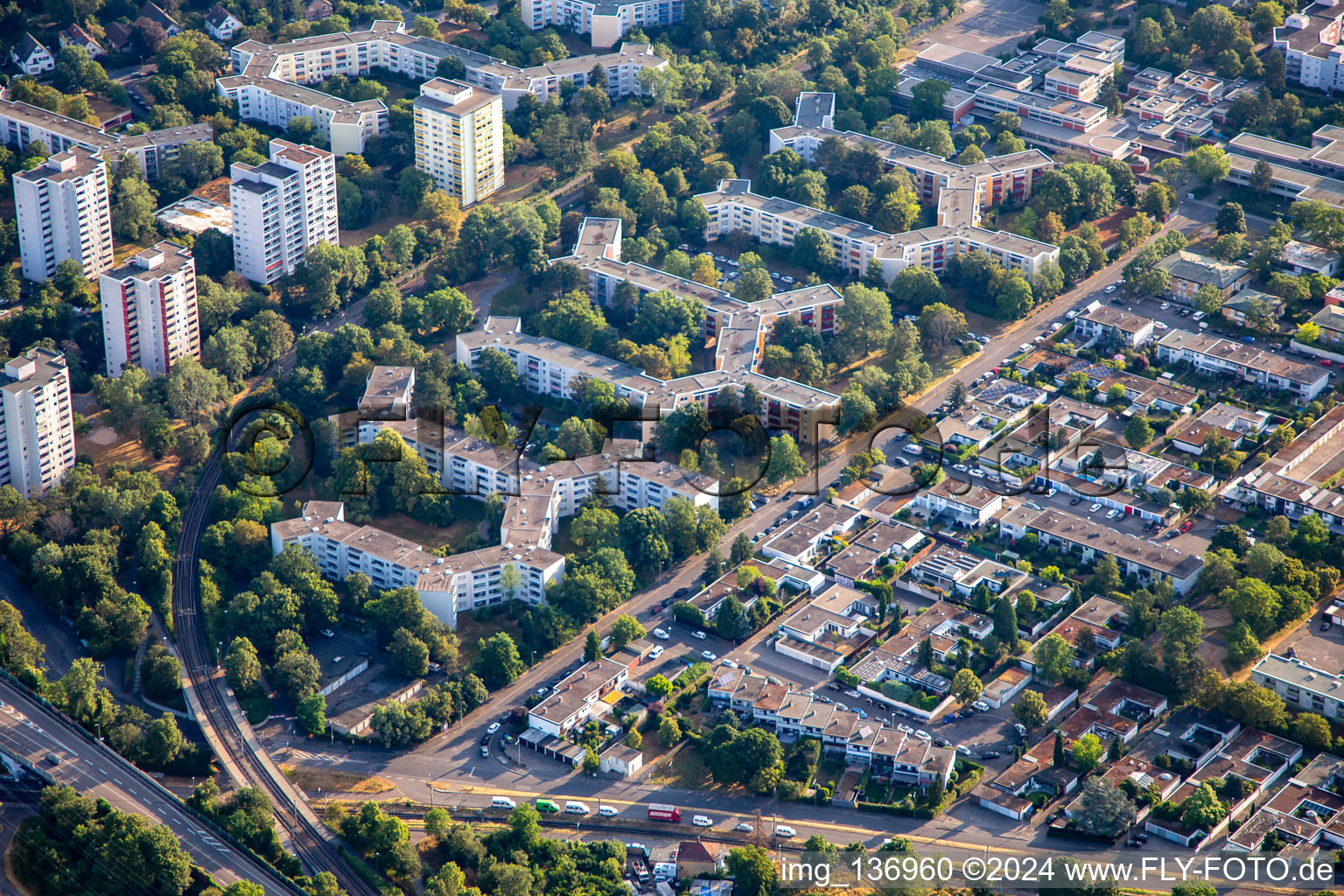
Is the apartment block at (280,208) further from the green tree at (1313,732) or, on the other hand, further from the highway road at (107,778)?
the green tree at (1313,732)

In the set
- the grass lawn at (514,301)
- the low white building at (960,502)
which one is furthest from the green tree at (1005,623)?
the grass lawn at (514,301)

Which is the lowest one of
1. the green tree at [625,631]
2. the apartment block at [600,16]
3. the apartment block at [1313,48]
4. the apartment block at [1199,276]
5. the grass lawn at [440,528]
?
the grass lawn at [440,528]

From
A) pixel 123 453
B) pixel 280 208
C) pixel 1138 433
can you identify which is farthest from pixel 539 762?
pixel 280 208

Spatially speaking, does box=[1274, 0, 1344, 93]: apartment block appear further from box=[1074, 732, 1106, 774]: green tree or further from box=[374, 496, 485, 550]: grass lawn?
box=[374, 496, 485, 550]: grass lawn

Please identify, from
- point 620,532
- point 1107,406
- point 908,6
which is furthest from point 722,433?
point 908,6

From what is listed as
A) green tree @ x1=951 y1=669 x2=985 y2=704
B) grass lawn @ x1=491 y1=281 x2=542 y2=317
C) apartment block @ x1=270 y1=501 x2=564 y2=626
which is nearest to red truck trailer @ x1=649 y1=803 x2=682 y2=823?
green tree @ x1=951 y1=669 x2=985 y2=704

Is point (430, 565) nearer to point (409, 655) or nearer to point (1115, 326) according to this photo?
point (409, 655)
